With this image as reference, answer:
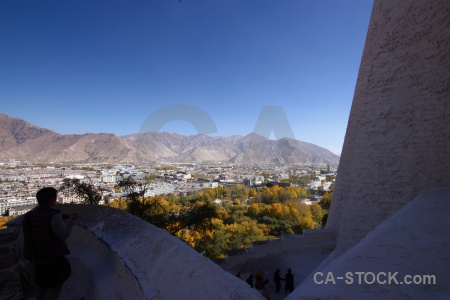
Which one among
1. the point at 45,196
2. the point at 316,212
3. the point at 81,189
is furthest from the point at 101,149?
the point at 45,196

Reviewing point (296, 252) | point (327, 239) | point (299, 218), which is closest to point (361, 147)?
point (327, 239)

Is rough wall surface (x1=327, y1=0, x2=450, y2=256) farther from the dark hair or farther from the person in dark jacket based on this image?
the dark hair

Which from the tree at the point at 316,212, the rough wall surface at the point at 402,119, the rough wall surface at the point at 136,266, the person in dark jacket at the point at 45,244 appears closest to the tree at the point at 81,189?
the rough wall surface at the point at 136,266

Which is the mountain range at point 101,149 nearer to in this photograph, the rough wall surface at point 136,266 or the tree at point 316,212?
the tree at point 316,212

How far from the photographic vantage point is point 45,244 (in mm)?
1996

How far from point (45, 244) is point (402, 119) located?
4.45 metres

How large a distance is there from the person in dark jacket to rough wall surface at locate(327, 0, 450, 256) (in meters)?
4.02

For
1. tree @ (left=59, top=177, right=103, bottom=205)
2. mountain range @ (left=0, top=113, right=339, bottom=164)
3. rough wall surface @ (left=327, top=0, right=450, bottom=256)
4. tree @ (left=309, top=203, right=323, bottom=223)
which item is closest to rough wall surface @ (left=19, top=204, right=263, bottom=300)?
rough wall surface @ (left=327, top=0, right=450, bottom=256)

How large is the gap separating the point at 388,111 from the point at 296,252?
556cm

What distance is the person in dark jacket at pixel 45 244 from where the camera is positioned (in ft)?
6.51

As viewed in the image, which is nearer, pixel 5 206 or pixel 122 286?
pixel 122 286

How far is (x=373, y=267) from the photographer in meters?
1.92

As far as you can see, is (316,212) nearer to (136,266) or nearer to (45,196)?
(136,266)

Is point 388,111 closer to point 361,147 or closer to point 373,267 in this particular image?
point 361,147
